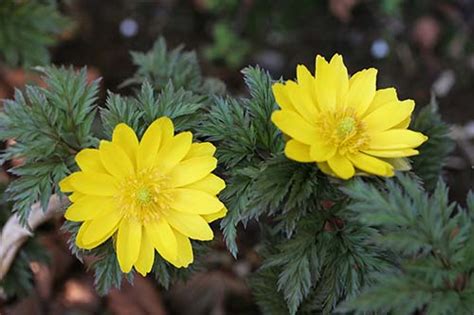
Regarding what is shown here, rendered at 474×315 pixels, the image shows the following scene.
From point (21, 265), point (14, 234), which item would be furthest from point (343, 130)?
point (21, 265)

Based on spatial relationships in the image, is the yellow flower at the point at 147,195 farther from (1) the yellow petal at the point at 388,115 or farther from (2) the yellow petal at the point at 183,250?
(1) the yellow petal at the point at 388,115

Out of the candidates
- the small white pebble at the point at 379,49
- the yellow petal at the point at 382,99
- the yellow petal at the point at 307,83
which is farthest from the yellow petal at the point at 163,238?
the small white pebble at the point at 379,49

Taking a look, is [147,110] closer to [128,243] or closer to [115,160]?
[115,160]

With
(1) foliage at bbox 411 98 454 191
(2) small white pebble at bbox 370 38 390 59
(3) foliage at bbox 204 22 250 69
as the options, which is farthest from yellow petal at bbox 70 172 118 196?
(2) small white pebble at bbox 370 38 390 59

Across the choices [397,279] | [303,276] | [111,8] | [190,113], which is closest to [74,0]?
[111,8]

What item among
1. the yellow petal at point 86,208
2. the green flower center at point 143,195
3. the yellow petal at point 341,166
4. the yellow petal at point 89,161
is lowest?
the yellow petal at point 86,208

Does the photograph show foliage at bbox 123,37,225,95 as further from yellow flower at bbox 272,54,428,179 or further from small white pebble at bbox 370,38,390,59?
small white pebble at bbox 370,38,390,59
